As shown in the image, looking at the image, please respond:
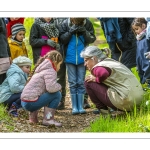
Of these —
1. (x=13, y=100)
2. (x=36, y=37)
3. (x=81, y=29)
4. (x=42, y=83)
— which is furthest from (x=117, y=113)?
(x=36, y=37)

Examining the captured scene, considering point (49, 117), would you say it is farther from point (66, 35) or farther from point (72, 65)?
point (66, 35)

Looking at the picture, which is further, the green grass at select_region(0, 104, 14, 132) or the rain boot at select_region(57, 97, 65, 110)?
the rain boot at select_region(57, 97, 65, 110)

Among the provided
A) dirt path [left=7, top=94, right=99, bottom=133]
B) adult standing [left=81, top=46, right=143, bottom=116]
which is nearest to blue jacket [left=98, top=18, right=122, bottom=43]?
adult standing [left=81, top=46, right=143, bottom=116]

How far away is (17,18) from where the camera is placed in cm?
592

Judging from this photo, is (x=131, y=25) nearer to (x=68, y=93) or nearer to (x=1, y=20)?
(x=68, y=93)

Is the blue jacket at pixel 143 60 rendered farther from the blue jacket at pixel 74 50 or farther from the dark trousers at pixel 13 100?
the dark trousers at pixel 13 100

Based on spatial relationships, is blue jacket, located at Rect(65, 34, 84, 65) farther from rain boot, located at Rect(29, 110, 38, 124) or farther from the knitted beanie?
rain boot, located at Rect(29, 110, 38, 124)

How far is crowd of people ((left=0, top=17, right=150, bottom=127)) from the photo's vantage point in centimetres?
532

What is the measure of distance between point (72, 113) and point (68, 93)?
37cm

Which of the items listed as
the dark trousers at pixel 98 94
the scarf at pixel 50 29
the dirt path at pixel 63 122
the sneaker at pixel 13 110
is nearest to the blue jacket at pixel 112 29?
the scarf at pixel 50 29

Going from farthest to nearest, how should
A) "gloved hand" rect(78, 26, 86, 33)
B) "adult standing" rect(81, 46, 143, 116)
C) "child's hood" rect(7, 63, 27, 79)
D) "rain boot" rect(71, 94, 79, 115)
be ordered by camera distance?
"gloved hand" rect(78, 26, 86, 33), "rain boot" rect(71, 94, 79, 115), "child's hood" rect(7, 63, 27, 79), "adult standing" rect(81, 46, 143, 116)

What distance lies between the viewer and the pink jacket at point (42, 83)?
5238 mm

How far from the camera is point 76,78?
5863mm
